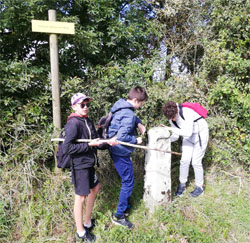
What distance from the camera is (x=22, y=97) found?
3.35 meters

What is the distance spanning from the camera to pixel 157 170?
2.76 meters

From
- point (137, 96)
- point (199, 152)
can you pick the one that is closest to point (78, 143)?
point (137, 96)

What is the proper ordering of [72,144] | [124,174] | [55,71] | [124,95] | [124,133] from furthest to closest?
[124,95], [55,71], [124,174], [124,133], [72,144]

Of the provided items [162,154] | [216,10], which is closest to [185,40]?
[216,10]

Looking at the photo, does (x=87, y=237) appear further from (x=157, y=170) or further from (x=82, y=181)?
(x=157, y=170)

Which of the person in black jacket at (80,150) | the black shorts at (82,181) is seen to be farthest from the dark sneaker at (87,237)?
the black shorts at (82,181)

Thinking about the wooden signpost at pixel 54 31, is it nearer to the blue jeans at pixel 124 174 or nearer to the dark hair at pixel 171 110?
the blue jeans at pixel 124 174

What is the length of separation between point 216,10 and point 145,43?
163cm

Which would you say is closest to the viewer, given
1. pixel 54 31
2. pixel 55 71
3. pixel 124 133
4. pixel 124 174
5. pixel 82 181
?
pixel 82 181

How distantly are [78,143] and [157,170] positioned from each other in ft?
4.18

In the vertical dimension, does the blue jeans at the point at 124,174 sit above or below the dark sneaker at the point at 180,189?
above

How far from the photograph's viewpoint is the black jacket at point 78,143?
2090 millimetres

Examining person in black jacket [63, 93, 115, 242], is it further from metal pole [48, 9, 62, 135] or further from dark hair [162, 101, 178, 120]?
dark hair [162, 101, 178, 120]

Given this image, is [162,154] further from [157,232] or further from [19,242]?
[19,242]
